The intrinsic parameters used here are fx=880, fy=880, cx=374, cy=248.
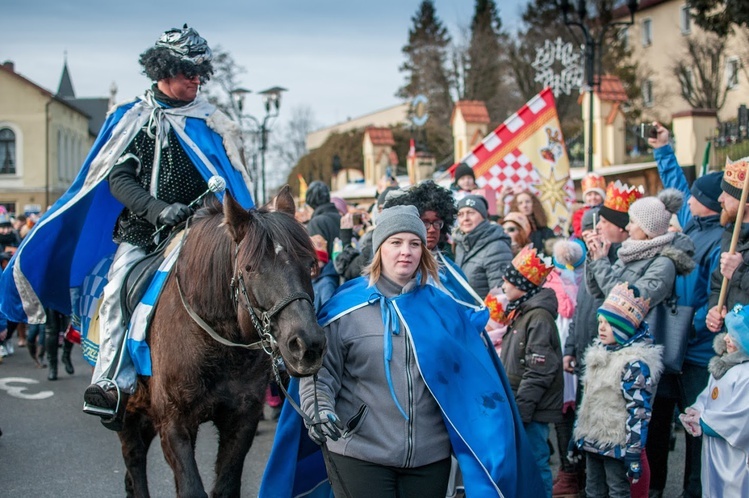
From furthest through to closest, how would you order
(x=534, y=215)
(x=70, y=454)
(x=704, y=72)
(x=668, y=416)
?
(x=704, y=72) → (x=534, y=215) → (x=70, y=454) → (x=668, y=416)

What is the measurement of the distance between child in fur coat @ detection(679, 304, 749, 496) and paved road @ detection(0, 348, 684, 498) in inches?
59.7

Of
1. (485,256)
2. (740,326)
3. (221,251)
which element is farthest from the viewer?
(485,256)

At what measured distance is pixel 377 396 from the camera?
3.89 meters

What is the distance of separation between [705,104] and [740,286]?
35341 millimetres

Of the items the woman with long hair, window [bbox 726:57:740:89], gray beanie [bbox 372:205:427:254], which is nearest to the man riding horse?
gray beanie [bbox 372:205:427:254]

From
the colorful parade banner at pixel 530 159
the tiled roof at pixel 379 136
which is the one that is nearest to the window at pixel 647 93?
the tiled roof at pixel 379 136

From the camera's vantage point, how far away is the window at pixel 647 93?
46431mm

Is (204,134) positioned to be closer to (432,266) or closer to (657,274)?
(432,266)

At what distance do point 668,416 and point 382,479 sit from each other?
3150 millimetres

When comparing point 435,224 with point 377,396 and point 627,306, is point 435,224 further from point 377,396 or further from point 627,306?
point 377,396

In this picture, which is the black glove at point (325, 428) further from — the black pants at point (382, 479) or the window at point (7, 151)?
the window at point (7, 151)

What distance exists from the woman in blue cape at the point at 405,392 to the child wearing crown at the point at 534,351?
5.45 ft

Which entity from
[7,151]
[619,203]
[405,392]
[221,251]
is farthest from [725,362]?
[7,151]

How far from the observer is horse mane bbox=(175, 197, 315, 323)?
3.84 metres
